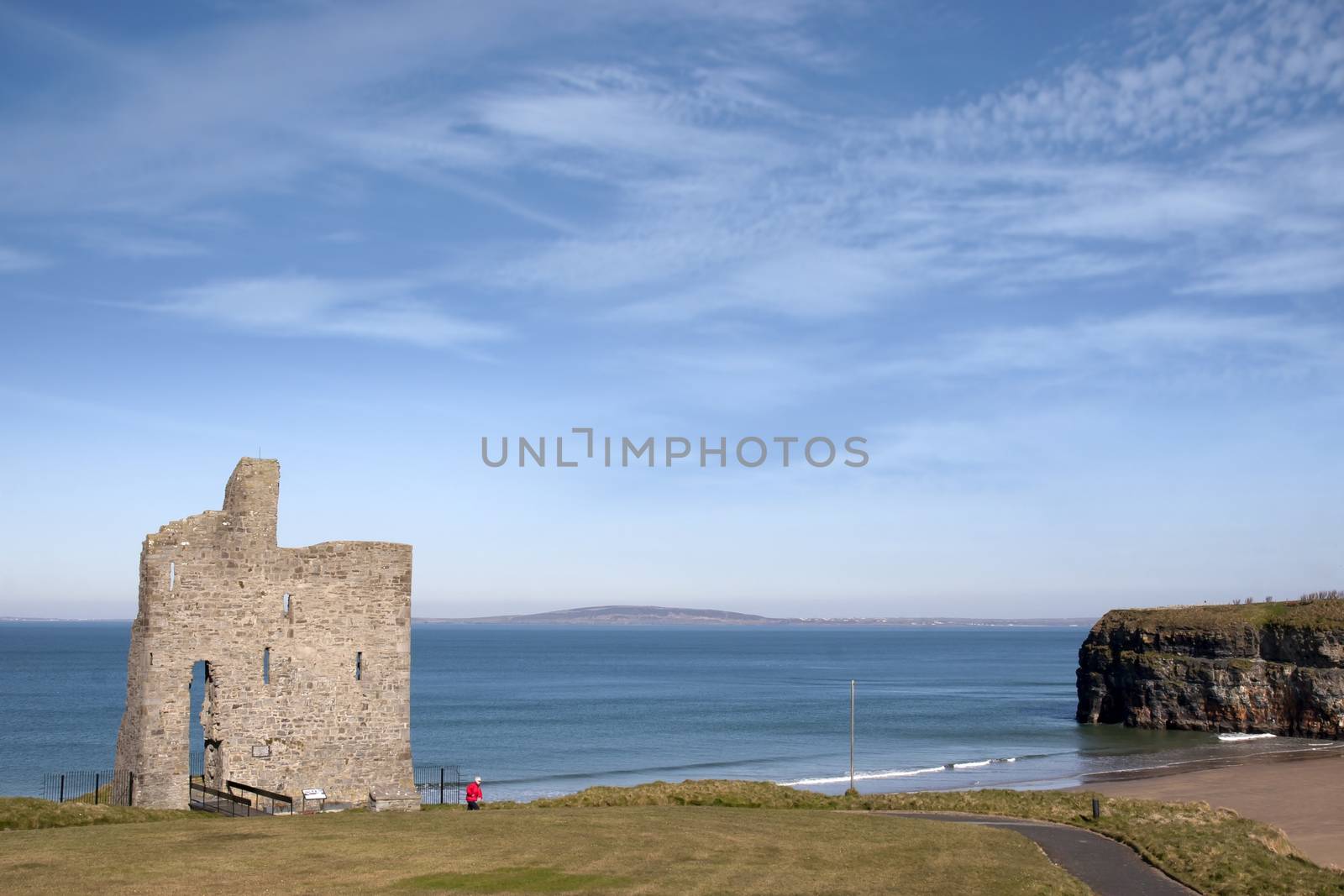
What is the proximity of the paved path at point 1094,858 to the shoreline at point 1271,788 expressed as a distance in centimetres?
988

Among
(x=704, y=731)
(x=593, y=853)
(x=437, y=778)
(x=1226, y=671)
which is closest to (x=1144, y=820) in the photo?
Result: (x=593, y=853)

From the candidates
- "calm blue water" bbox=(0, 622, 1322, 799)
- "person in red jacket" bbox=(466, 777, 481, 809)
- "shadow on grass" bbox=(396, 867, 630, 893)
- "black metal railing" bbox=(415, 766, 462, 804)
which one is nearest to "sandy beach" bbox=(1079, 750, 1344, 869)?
"calm blue water" bbox=(0, 622, 1322, 799)

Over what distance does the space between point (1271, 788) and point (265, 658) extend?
41347 millimetres

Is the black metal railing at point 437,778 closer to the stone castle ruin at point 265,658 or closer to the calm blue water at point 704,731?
the calm blue water at point 704,731

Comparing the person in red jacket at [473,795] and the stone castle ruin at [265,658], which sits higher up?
the stone castle ruin at [265,658]

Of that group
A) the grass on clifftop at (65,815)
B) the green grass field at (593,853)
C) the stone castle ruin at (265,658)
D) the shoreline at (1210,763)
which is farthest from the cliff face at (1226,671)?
the grass on clifftop at (65,815)

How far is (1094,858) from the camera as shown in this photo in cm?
2341

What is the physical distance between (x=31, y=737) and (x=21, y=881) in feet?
192

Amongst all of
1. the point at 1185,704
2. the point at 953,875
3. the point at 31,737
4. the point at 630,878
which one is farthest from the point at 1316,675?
the point at 31,737

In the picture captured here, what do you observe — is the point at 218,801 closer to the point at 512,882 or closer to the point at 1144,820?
A: the point at 512,882

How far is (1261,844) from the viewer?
25484mm

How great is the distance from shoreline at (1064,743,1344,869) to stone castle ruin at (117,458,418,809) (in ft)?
85.4

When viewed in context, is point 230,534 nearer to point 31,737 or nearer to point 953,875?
point 953,875

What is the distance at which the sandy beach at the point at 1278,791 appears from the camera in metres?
37.0
